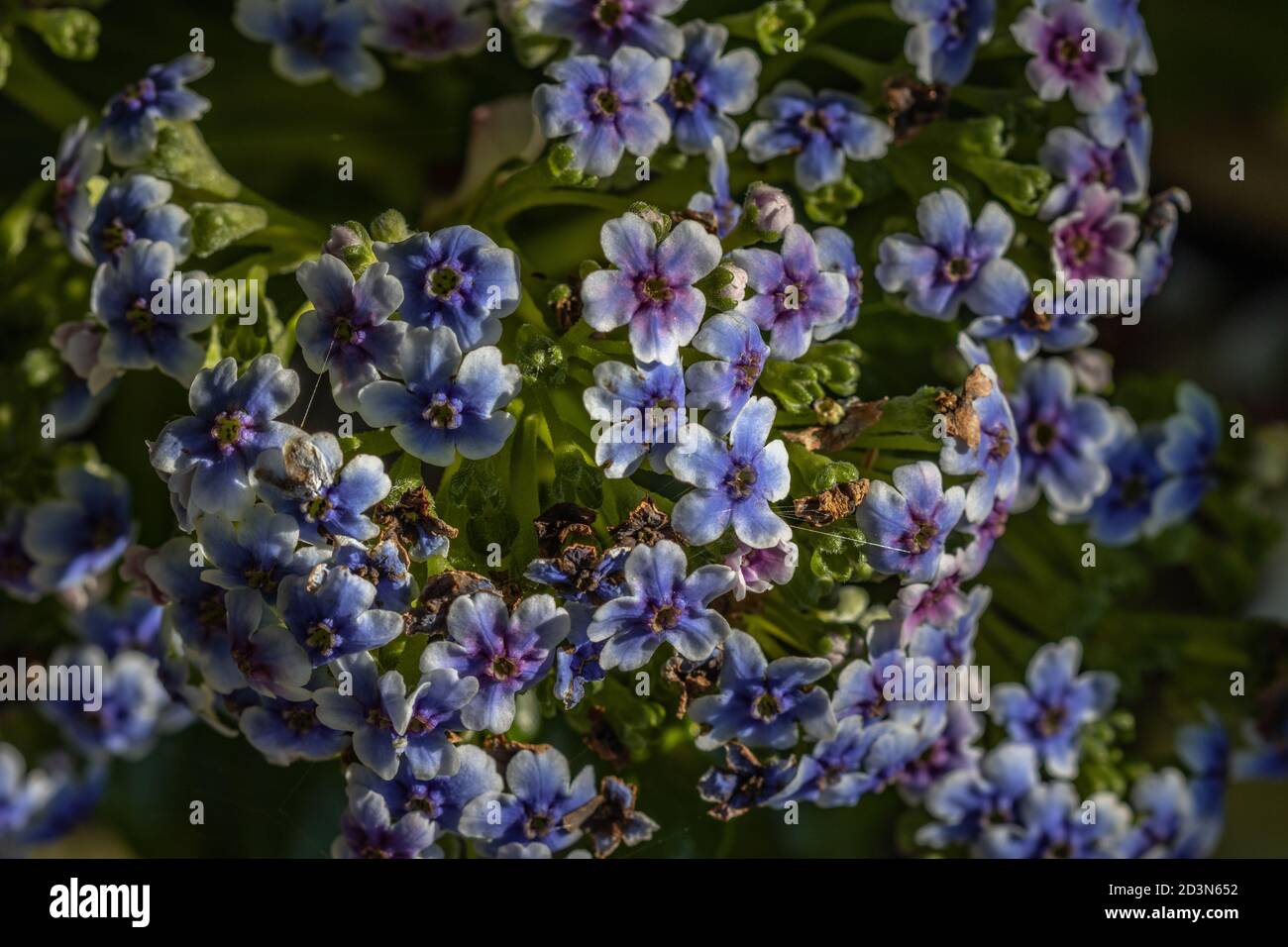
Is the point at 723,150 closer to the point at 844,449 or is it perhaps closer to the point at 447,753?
the point at 844,449

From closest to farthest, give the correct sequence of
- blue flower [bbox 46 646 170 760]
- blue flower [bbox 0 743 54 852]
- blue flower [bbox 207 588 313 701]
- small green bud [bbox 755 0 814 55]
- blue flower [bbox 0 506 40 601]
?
blue flower [bbox 207 588 313 701] → small green bud [bbox 755 0 814 55] → blue flower [bbox 0 506 40 601] → blue flower [bbox 46 646 170 760] → blue flower [bbox 0 743 54 852]

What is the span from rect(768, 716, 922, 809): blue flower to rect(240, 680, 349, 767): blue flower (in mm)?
693

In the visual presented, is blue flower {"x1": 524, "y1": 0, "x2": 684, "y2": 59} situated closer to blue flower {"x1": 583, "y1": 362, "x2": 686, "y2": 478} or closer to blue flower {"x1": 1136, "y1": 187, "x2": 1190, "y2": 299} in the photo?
blue flower {"x1": 583, "y1": 362, "x2": 686, "y2": 478}

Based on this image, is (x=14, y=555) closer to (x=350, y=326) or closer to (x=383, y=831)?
(x=383, y=831)

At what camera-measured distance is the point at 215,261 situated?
2.28 metres

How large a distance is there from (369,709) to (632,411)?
565 mm

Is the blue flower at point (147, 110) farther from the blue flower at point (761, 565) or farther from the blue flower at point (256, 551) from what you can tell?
the blue flower at point (761, 565)

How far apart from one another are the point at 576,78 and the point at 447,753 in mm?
1000

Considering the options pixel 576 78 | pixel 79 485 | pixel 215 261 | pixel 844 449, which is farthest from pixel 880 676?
pixel 79 485

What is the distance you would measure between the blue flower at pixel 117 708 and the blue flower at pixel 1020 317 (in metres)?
1.85

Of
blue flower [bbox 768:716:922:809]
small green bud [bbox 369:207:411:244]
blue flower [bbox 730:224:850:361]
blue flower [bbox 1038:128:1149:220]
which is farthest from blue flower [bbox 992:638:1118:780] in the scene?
small green bud [bbox 369:207:411:244]

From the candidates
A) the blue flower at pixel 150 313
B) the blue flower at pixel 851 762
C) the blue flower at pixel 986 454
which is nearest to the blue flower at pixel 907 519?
the blue flower at pixel 986 454

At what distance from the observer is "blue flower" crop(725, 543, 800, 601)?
1.88 meters

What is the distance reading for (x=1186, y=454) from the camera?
2.70 meters
